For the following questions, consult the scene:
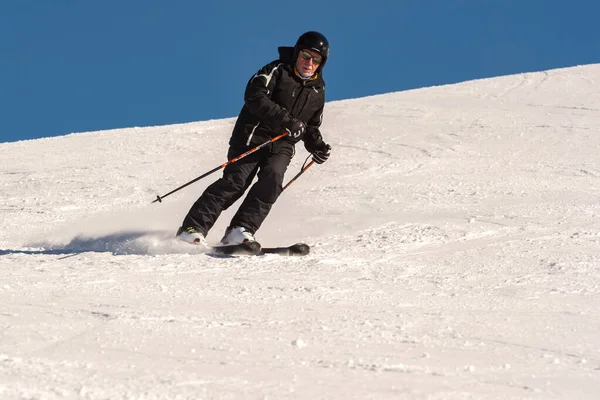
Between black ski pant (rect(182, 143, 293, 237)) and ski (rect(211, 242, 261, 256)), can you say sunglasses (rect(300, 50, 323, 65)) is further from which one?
ski (rect(211, 242, 261, 256))

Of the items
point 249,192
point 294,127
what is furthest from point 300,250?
point 294,127

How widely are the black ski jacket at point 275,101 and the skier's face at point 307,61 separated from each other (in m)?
0.08

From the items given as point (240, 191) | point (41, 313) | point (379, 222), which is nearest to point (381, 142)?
point (379, 222)

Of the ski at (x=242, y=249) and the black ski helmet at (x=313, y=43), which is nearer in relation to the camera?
the ski at (x=242, y=249)

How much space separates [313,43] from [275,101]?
0.51 m

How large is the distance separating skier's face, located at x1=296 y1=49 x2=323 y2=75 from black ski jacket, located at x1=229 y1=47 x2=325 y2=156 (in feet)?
0.25

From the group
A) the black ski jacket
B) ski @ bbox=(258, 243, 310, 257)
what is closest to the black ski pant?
the black ski jacket

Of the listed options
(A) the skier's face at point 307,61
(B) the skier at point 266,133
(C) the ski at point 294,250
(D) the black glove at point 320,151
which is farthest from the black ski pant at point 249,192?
(A) the skier's face at point 307,61

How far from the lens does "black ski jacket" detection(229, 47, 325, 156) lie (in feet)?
19.0

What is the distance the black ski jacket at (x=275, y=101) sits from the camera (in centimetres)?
579

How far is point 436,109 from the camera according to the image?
13.3 m

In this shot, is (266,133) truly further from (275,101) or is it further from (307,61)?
(307,61)

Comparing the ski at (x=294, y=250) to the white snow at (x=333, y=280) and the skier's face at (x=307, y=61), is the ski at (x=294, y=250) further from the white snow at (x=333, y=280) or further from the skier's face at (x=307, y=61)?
the skier's face at (x=307, y=61)

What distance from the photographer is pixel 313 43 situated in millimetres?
5824
